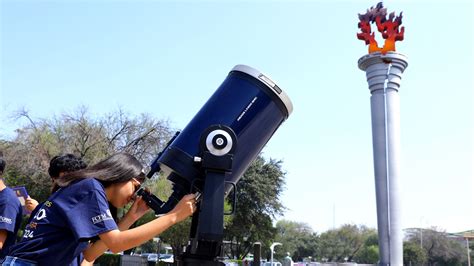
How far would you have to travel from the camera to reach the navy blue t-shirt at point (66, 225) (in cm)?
214

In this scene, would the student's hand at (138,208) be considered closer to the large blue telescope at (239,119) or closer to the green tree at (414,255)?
the large blue telescope at (239,119)

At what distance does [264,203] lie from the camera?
3189 centimetres

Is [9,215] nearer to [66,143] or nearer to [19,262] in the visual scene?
[19,262]

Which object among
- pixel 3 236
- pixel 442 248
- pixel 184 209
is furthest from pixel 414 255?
pixel 184 209

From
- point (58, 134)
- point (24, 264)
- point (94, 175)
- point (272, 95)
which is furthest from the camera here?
point (58, 134)

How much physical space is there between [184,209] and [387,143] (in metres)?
17.2

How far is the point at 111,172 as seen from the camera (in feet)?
7.93

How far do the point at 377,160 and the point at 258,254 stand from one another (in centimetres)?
619

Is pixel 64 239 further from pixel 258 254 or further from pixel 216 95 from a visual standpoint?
pixel 258 254

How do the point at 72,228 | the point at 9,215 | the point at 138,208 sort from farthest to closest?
the point at 9,215 → the point at 138,208 → the point at 72,228

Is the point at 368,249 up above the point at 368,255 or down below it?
above

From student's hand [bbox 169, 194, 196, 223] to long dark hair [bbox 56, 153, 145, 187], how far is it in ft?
0.97

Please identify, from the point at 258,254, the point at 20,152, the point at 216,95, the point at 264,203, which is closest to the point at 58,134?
the point at 20,152

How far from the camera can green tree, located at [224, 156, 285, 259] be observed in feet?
102
